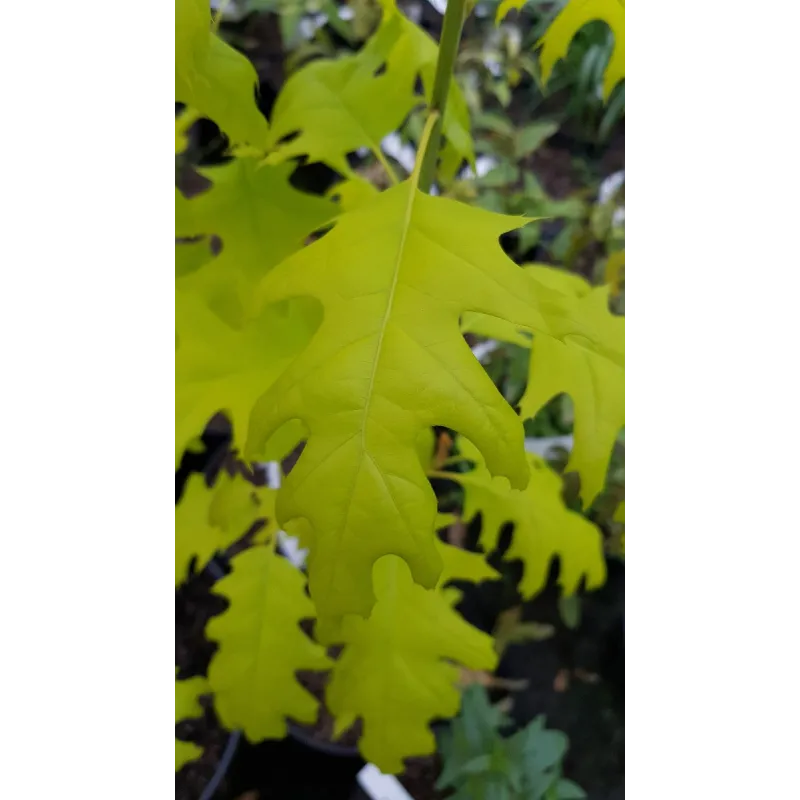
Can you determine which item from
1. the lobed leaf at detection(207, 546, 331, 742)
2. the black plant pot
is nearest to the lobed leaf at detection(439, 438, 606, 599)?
the lobed leaf at detection(207, 546, 331, 742)

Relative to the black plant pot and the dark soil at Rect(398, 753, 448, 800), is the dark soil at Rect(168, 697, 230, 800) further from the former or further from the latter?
the dark soil at Rect(398, 753, 448, 800)

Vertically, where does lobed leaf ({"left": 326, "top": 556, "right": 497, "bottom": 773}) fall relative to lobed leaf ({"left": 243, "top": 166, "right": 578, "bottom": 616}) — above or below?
below

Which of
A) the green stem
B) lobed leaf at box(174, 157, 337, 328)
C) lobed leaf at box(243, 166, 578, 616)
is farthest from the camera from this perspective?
lobed leaf at box(174, 157, 337, 328)

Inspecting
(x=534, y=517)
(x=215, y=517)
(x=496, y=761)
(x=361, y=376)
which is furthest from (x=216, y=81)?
(x=496, y=761)

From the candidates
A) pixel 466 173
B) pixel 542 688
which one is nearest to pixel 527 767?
pixel 542 688

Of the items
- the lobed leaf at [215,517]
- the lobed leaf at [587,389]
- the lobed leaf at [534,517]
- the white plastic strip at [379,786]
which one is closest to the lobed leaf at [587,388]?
the lobed leaf at [587,389]

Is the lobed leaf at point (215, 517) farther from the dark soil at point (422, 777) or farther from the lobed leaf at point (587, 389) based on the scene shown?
the dark soil at point (422, 777)

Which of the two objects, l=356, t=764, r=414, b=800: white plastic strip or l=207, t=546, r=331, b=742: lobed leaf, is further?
l=356, t=764, r=414, b=800: white plastic strip

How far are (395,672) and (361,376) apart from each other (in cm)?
40

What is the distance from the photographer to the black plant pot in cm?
98

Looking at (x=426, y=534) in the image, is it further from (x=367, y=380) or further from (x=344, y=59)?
(x=344, y=59)

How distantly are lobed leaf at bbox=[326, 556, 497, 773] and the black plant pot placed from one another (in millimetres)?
378

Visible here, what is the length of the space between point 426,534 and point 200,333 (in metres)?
0.32

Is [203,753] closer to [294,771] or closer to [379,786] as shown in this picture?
[294,771]
